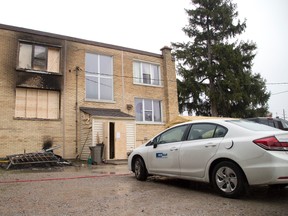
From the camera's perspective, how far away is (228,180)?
4.97 meters

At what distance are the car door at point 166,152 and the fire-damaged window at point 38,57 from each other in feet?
33.3

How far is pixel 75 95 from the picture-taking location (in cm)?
1547

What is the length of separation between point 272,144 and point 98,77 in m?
13.3

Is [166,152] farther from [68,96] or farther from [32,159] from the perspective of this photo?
[68,96]

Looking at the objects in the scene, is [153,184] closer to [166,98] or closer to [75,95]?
[75,95]

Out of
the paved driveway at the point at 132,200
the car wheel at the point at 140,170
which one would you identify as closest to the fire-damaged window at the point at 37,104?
the paved driveway at the point at 132,200

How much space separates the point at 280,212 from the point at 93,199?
10.0 ft

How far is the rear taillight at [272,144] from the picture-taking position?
4577 mm

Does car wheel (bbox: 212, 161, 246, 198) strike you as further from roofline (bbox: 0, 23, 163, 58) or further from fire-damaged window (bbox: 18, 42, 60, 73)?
roofline (bbox: 0, 23, 163, 58)

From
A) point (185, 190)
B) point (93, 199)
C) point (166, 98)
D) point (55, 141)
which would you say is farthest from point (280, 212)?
point (166, 98)

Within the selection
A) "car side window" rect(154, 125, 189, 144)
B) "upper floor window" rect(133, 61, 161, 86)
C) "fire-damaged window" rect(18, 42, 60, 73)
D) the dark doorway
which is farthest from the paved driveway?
"upper floor window" rect(133, 61, 161, 86)

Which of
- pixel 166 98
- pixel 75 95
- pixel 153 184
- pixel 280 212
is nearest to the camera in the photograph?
pixel 280 212

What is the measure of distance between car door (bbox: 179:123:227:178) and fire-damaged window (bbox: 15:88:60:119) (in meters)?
10.4

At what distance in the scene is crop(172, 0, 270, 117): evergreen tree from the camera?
25516 millimetres
